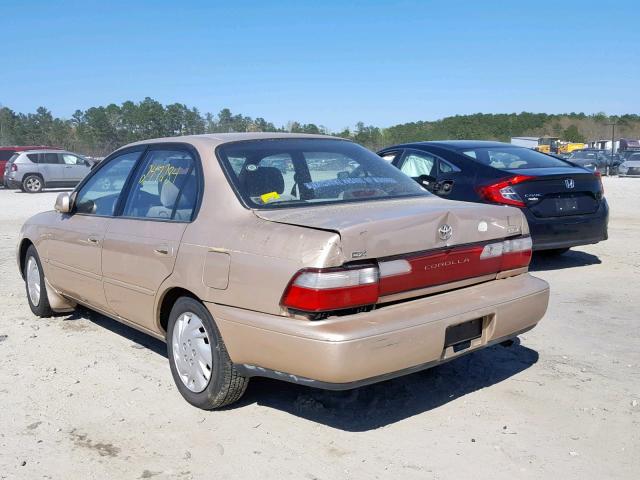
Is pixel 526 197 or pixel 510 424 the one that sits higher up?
pixel 526 197

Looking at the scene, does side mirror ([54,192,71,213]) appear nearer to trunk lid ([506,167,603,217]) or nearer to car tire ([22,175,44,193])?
trunk lid ([506,167,603,217])

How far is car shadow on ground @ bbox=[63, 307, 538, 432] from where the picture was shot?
151 inches

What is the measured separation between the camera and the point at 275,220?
357 centimetres

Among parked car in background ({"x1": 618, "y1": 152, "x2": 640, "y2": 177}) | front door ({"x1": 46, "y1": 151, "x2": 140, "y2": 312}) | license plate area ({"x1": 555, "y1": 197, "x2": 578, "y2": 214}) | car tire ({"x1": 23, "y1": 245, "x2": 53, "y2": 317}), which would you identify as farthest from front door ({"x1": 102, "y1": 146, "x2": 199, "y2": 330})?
parked car in background ({"x1": 618, "y1": 152, "x2": 640, "y2": 177})

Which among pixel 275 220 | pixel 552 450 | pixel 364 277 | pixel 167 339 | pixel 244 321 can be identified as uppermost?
pixel 275 220

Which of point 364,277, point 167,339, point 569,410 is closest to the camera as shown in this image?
point 364,277

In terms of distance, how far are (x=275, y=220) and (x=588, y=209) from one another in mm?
4955

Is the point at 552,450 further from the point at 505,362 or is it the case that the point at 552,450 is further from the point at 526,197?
the point at 526,197

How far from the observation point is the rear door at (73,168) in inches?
1061

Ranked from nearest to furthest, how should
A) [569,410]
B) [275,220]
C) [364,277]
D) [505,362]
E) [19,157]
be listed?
1. [364,277]
2. [275,220]
3. [569,410]
4. [505,362]
5. [19,157]

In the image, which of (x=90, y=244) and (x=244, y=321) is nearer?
(x=244, y=321)

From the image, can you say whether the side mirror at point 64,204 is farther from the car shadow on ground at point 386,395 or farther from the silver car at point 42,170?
the silver car at point 42,170

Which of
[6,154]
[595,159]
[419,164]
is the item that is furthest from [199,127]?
[419,164]

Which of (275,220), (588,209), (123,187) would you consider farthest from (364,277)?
(588,209)
